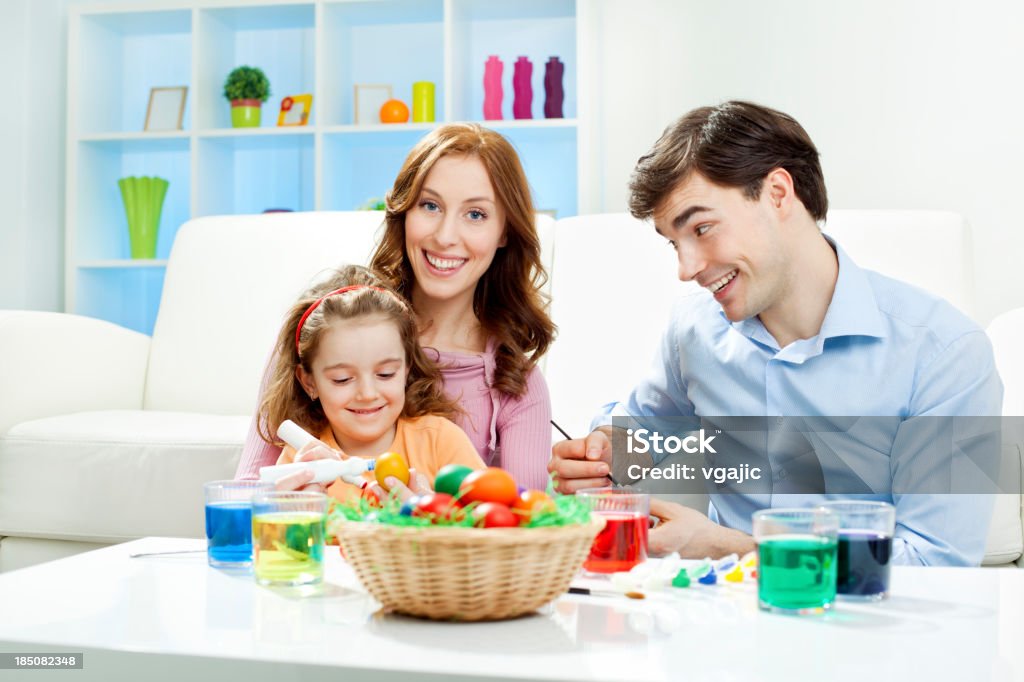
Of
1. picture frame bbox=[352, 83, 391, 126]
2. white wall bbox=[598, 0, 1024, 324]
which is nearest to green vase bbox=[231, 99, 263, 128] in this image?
picture frame bbox=[352, 83, 391, 126]

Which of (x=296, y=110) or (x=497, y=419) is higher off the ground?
(x=296, y=110)

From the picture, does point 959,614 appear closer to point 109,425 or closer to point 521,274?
point 521,274

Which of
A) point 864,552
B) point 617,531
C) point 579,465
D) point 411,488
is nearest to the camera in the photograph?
point 864,552

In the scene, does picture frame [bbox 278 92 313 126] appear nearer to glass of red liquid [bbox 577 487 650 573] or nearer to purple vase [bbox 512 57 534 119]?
purple vase [bbox 512 57 534 119]

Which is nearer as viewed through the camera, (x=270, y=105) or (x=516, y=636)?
(x=516, y=636)

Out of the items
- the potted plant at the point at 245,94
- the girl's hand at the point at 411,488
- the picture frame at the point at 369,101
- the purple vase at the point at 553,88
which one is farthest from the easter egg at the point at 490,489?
the potted plant at the point at 245,94

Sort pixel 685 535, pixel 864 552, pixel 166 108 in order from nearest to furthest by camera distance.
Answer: pixel 864 552, pixel 685 535, pixel 166 108

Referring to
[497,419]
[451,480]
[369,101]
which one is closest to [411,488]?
[451,480]

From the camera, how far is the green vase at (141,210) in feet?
13.9

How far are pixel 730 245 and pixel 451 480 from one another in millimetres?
876

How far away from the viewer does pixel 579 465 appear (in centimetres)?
162

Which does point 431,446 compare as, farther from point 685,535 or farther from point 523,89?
point 523,89

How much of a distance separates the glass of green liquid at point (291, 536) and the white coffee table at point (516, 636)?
1.1 inches

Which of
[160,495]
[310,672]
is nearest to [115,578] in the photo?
[310,672]
